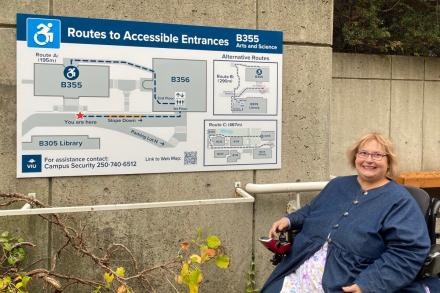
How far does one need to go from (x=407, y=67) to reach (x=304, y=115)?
108 inches

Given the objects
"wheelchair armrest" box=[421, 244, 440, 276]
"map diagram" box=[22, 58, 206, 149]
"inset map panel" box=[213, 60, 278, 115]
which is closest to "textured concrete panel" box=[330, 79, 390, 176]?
"inset map panel" box=[213, 60, 278, 115]

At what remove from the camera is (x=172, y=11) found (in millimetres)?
3521

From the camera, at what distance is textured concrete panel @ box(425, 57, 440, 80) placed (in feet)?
20.1

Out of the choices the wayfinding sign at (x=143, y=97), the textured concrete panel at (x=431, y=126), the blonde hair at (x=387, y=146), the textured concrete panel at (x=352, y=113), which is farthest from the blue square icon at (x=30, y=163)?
the textured concrete panel at (x=431, y=126)

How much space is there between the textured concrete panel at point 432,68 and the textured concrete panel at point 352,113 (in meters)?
0.64

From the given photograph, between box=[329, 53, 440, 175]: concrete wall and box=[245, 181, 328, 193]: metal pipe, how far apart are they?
5.52ft

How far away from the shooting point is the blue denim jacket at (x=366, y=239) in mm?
2414

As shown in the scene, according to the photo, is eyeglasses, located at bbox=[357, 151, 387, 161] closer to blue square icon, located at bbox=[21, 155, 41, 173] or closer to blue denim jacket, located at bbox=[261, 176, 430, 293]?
blue denim jacket, located at bbox=[261, 176, 430, 293]

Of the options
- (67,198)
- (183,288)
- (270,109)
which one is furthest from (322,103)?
(67,198)

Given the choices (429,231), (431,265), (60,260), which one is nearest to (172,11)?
(60,260)

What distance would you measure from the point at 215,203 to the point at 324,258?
104 cm

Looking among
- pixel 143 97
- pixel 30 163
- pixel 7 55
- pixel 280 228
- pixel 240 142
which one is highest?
pixel 7 55

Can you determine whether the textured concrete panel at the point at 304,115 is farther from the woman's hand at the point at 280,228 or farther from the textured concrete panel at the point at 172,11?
the woman's hand at the point at 280,228

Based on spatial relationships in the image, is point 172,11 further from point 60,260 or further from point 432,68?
point 432,68
